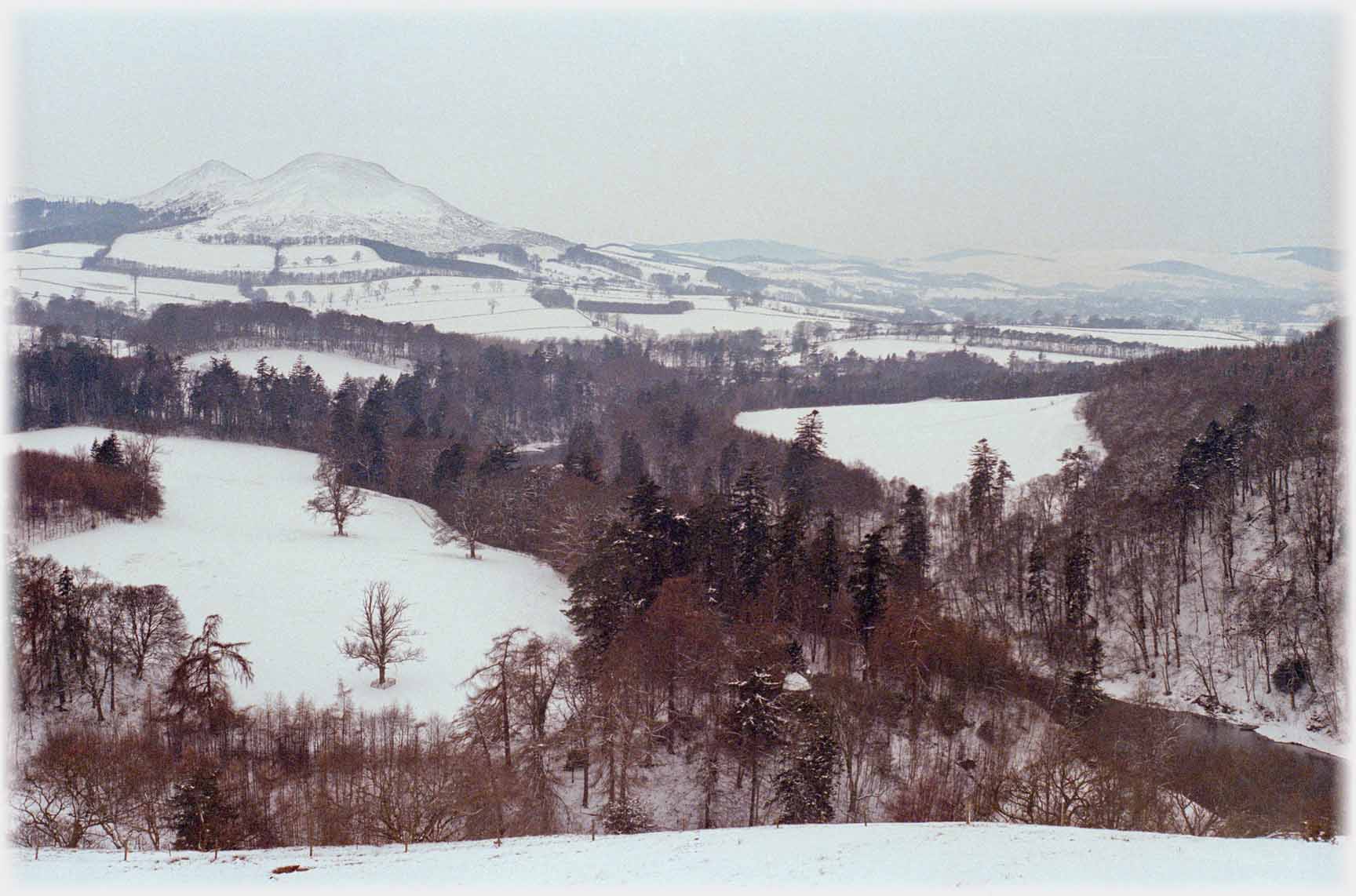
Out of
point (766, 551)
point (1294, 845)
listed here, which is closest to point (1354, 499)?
point (766, 551)

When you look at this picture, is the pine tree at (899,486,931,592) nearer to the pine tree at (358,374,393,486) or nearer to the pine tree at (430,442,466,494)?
the pine tree at (430,442,466,494)

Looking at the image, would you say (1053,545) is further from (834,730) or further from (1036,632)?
(834,730)

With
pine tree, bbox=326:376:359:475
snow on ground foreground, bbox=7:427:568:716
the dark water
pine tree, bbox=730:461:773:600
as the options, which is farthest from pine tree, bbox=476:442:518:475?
the dark water

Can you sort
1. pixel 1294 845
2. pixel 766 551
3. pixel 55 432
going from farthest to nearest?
1. pixel 55 432
2. pixel 766 551
3. pixel 1294 845

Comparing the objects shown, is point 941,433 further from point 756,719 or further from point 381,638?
point 381,638

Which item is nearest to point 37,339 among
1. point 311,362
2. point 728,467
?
point 311,362
